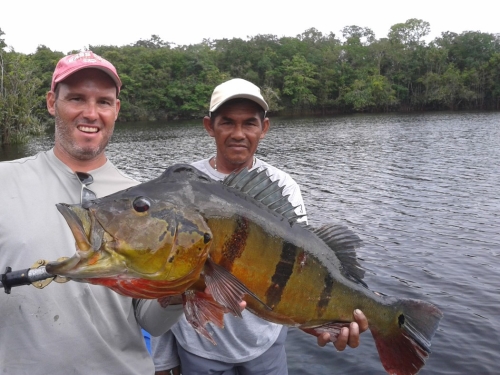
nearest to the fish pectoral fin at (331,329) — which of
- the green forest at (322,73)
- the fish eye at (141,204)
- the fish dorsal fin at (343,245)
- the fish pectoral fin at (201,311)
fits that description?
the fish dorsal fin at (343,245)

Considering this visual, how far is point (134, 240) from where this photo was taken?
217cm

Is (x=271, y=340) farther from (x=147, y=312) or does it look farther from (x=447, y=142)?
(x=447, y=142)

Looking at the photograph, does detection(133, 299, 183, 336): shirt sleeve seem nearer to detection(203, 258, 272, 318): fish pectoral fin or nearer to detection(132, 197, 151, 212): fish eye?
detection(203, 258, 272, 318): fish pectoral fin

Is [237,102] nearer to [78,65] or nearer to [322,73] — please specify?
[78,65]

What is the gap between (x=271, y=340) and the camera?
386 centimetres

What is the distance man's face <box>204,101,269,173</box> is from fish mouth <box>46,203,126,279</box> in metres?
2.05

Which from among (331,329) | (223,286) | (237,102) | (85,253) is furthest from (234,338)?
(237,102)

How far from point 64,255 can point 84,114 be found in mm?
1081

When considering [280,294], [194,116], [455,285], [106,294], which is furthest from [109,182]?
[194,116]

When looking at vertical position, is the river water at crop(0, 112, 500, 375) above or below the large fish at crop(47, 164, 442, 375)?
below

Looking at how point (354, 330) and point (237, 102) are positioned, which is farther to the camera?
point (237, 102)

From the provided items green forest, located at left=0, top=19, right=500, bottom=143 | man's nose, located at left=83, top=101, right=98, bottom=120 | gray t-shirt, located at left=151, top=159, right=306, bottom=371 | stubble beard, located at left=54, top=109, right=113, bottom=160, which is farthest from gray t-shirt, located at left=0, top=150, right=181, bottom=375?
green forest, located at left=0, top=19, right=500, bottom=143

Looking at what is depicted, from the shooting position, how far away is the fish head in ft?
6.73

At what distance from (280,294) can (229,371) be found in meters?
1.60
